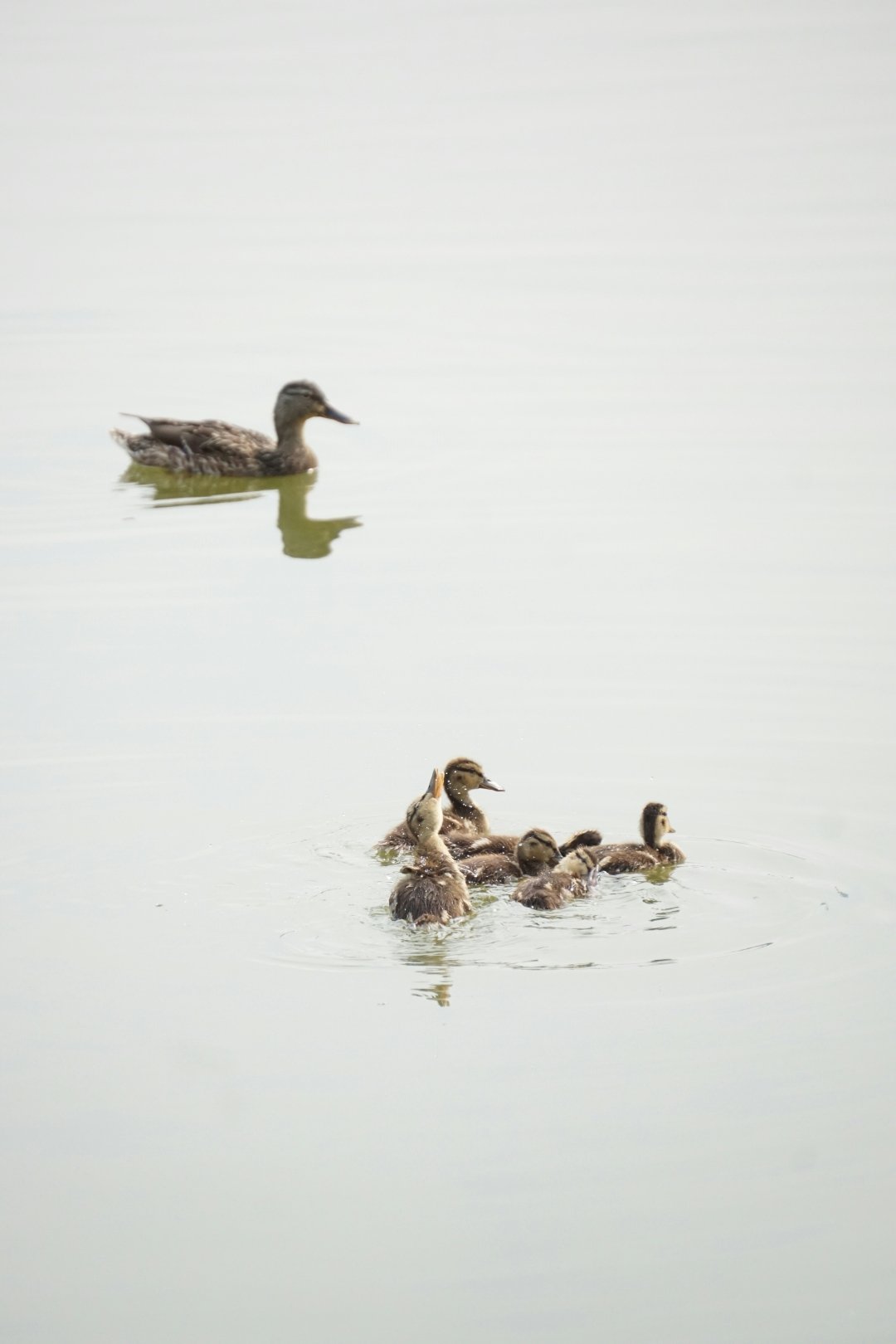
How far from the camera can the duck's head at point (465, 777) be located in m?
7.32

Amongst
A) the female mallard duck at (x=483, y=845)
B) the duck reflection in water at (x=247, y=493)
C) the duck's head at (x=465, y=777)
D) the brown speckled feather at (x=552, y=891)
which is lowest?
Answer: the brown speckled feather at (x=552, y=891)

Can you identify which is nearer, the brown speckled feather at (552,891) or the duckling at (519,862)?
the brown speckled feather at (552,891)

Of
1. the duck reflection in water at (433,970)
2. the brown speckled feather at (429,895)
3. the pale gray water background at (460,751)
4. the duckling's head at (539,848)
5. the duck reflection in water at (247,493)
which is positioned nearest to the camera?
the pale gray water background at (460,751)

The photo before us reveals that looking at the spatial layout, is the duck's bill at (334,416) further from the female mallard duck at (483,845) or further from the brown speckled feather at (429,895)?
the brown speckled feather at (429,895)

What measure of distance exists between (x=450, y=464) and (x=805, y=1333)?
312 inches

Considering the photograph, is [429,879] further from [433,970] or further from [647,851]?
[647,851]

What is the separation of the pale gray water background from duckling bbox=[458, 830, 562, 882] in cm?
27

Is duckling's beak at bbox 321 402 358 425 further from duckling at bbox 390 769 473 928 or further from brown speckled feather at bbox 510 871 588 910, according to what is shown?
brown speckled feather at bbox 510 871 588 910

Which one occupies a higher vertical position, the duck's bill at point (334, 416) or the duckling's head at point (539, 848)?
the duck's bill at point (334, 416)

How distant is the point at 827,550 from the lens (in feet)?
32.9

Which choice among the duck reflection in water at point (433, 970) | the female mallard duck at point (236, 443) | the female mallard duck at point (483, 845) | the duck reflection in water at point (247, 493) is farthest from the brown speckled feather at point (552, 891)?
the female mallard duck at point (236, 443)

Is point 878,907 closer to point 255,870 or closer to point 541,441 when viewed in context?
point 255,870

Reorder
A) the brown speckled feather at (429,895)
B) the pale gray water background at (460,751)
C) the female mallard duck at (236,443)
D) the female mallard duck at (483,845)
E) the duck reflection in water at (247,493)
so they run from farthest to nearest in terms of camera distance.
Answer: the female mallard duck at (236,443) → the duck reflection in water at (247,493) → the female mallard duck at (483,845) → the brown speckled feather at (429,895) → the pale gray water background at (460,751)

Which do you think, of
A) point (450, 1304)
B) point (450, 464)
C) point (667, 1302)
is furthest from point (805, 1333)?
point (450, 464)
